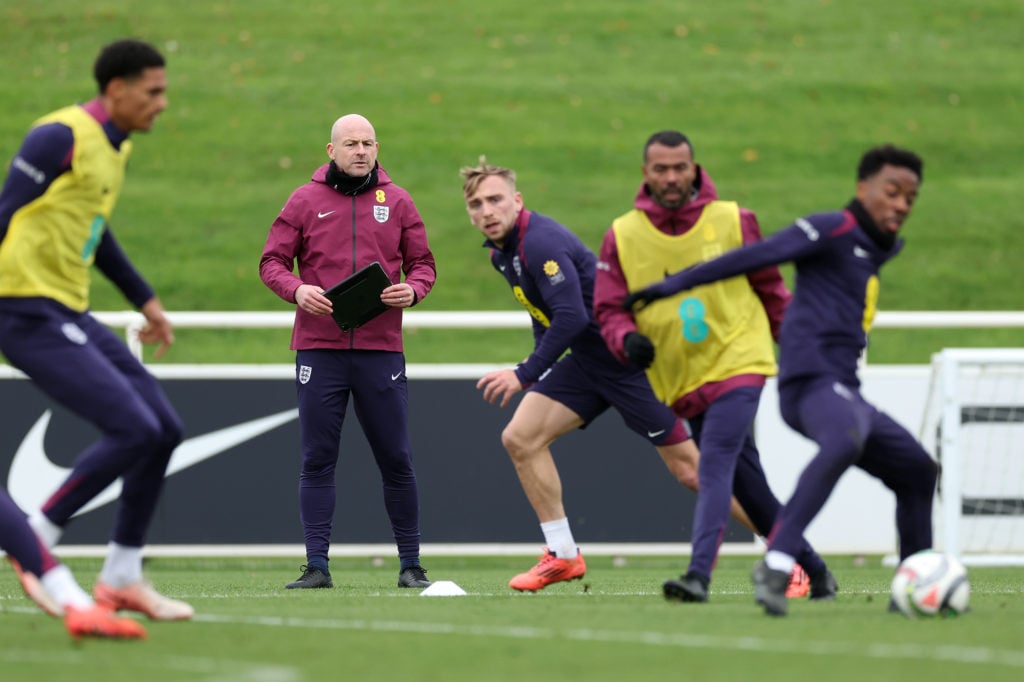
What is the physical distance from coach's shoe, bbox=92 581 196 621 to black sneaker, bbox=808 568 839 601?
276 centimetres

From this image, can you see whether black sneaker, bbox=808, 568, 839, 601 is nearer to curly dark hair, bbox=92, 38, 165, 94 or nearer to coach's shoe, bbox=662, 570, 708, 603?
coach's shoe, bbox=662, 570, 708, 603

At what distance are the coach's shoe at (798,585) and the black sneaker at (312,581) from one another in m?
2.47

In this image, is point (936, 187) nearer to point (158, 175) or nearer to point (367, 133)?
point (158, 175)

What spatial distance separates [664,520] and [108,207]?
5.75m

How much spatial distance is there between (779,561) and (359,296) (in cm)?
315

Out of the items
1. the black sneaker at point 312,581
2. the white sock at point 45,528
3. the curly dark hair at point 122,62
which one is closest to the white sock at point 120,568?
the white sock at point 45,528

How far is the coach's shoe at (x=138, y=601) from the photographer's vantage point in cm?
622

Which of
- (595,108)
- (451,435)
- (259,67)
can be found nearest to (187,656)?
(451,435)

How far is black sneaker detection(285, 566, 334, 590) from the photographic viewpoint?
8680mm

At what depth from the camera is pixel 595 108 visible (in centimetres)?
2375

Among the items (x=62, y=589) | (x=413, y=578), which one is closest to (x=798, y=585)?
(x=413, y=578)

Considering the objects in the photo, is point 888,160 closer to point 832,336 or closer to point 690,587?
point 832,336

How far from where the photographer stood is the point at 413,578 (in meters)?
8.84

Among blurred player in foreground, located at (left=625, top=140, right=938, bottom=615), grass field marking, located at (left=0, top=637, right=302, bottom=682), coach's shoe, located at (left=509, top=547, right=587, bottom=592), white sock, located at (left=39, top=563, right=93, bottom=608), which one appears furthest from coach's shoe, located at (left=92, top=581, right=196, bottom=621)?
coach's shoe, located at (left=509, top=547, right=587, bottom=592)
